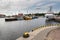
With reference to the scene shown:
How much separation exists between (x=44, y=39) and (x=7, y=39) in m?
8.35

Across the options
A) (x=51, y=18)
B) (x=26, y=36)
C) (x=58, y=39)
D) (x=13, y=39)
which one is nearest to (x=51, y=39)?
(x=58, y=39)

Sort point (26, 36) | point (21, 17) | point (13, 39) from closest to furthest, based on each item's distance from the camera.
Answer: point (26, 36) < point (13, 39) < point (21, 17)

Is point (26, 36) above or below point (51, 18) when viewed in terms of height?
above

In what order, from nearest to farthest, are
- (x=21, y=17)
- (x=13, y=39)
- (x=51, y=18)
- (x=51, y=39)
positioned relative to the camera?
(x=51, y=39)
(x=13, y=39)
(x=51, y=18)
(x=21, y=17)

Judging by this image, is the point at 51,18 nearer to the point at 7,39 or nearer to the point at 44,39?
the point at 7,39

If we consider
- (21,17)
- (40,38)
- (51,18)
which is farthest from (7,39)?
(21,17)

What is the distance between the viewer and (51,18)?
229ft

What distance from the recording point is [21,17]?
80062 millimetres

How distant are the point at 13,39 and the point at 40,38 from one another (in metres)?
7.13

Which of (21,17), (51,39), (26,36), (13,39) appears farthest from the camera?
(21,17)

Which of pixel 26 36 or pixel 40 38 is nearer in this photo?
pixel 40 38

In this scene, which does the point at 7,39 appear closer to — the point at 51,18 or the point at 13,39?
the point at 13,39

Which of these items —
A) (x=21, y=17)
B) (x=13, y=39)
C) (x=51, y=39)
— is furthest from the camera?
(x=21, y=17)

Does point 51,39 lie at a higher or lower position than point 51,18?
higher
